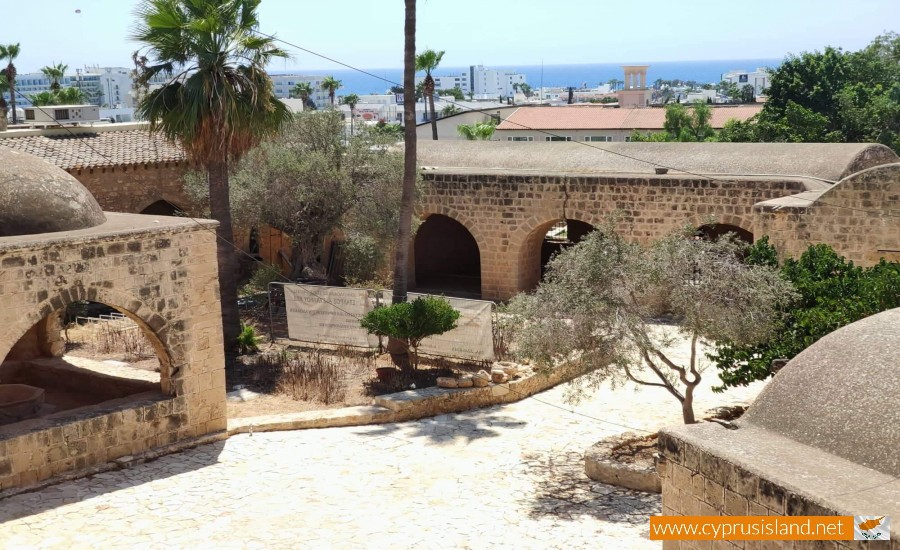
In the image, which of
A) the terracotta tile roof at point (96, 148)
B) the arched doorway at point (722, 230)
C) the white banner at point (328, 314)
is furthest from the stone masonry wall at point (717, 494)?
the terracotta tile roof at point (96, 148)

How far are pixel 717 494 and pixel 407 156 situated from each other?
32.1 feet

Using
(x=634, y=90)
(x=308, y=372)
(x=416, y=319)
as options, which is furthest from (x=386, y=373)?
(x=634, y=90)

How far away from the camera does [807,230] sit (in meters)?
15.5

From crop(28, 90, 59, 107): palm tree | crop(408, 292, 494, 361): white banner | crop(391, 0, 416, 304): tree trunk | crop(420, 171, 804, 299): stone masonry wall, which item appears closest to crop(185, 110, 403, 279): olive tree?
crop(420, 171, 804, 299): stone masonry wall

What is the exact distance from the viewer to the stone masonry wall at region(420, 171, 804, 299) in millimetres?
17641

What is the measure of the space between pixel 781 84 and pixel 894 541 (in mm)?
34565

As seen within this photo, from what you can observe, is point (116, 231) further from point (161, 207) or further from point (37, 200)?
point (161, 207)

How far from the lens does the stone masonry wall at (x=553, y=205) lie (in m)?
17.6

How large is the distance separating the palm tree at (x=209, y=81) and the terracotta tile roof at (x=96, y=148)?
6.39 meters

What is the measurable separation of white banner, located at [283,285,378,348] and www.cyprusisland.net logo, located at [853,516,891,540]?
35.1 ft

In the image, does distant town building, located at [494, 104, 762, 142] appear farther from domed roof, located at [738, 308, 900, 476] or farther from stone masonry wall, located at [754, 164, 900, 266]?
domed roof, located at [738, 308, 900, 476]

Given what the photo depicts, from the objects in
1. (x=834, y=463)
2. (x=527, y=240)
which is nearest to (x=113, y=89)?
(x=527, y=240)

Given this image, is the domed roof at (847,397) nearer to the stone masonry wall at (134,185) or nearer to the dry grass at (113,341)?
the dry grass at (113,341)

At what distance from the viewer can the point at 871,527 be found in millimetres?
5402
